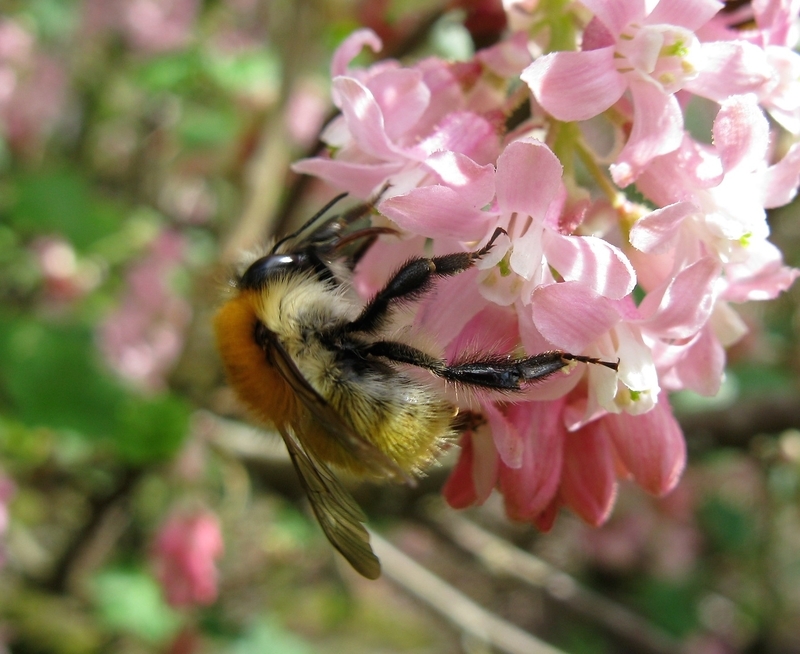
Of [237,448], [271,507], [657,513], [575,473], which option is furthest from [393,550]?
[575,473]

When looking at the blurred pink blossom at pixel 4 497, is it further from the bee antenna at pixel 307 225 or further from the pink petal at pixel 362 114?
the pink petal at pixel 362 114

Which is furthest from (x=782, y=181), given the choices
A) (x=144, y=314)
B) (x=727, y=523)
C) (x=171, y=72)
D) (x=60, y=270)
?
(x=727, y=523)

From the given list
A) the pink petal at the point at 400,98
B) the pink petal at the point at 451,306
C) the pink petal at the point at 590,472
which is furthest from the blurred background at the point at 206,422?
the pink petal at the point at 590,472

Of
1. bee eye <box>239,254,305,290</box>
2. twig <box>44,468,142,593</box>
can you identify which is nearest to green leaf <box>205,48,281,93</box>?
twig <box>44,468,142,593</box>

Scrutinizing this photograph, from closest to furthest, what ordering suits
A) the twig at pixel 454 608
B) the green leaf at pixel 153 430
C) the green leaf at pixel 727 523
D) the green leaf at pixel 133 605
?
the green leaf at pixel 153 430
the twig at pixel 454 608
the green leaf at pixel 133 605
the green leaf at pixel 727 523

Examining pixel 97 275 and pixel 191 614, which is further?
pixel 97 275

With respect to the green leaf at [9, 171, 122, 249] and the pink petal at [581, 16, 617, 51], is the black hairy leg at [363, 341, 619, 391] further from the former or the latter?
the green leaf at [9, 171, 122, 249]

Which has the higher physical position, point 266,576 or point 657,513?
point 266,576

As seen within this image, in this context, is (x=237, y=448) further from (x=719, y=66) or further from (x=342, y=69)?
(x=719, y=66)

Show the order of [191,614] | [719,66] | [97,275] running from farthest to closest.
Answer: [97,275], [191,614], [719,66]
